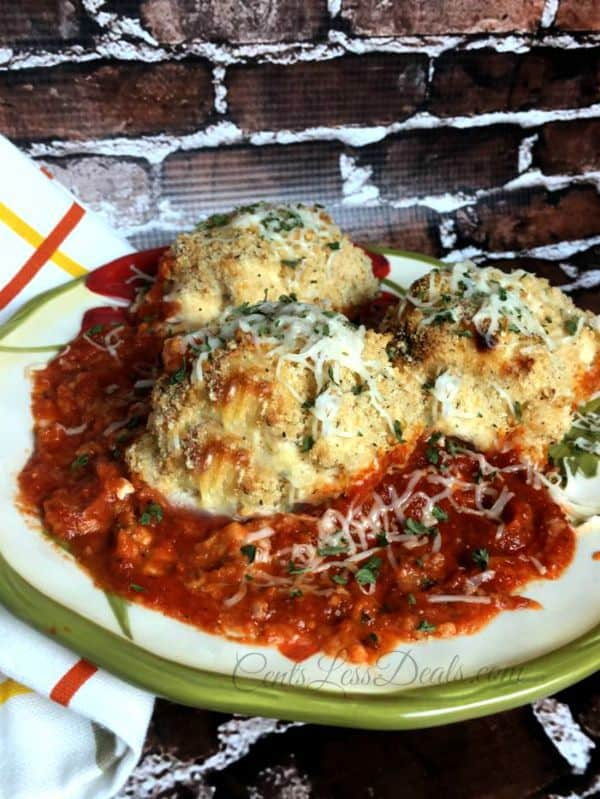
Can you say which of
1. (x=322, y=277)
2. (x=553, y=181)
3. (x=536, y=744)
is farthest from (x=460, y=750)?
(x=553, y=181)

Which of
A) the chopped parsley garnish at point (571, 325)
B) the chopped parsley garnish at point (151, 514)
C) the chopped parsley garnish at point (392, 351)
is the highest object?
the chopped parsley garnish at point (571, 325)

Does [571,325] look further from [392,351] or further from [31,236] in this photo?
[31,236]

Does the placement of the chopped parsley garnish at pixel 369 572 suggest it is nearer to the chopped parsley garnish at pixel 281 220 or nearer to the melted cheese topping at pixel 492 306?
the melted cheese topping at pixel 492 306

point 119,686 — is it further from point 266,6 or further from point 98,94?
point 266,6

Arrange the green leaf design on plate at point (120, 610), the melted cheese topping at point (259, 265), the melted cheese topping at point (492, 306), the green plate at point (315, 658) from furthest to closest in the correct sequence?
the melted cheese topping at point (259, 265), the melted cheese topping at point (492, 306), the green leaf design on plate at point (120, 610), the green plate at point (315, 658)

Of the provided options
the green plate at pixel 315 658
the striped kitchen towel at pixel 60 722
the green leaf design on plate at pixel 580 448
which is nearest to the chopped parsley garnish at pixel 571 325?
the green leaf design on plate at pixel 580 448

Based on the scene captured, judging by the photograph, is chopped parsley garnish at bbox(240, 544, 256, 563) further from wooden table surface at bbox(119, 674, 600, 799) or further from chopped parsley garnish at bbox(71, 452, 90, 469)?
chopped parsley garnish at bbox(71, 452, 90, 469)

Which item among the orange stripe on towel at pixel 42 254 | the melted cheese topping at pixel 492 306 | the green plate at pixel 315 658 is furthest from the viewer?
the orange stripe on towel at pixel 42 254

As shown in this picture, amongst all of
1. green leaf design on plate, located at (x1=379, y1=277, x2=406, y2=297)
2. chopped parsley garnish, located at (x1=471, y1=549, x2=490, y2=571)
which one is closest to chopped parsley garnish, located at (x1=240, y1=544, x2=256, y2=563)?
chopped parsley garnish, located at (x1=471, y1=549, x2=490, y2=571)
